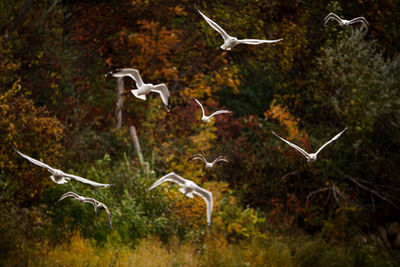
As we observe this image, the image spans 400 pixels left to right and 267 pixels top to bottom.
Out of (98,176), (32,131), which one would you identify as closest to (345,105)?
(98,176)

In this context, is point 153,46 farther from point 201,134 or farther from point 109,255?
point 109,255

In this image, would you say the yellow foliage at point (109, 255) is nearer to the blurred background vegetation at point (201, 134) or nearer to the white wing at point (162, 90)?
the blurred background vegetation at point (201, 134)

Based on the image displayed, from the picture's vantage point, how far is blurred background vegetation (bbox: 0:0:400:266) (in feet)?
25.3

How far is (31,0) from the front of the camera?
9.59 m

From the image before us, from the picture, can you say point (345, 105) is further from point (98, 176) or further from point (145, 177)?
point (98, 176)

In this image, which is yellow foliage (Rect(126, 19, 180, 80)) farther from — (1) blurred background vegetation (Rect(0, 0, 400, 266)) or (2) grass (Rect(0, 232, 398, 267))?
(2) grass (Rect(0, 232, 398, 267))

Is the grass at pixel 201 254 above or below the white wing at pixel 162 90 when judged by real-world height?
below

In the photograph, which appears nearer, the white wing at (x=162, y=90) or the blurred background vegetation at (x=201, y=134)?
the white wing at (x=162, y=90)

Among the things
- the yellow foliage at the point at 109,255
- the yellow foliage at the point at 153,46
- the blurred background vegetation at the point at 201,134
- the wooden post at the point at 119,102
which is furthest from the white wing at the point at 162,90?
the yellow foliage at the point at 153,46

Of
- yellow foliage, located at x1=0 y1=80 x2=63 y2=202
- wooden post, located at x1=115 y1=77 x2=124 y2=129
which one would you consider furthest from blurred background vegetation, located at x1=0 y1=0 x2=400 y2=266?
wooden post, located at x1=115 y1=77 x2=124 y2=129

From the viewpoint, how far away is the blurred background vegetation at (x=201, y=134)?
7.70 metres

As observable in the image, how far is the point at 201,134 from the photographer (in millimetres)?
10367

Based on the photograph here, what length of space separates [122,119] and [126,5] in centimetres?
274

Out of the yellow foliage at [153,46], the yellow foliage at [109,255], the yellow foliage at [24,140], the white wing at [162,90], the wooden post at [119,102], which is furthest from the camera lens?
the yellow foliage at [153,46]
